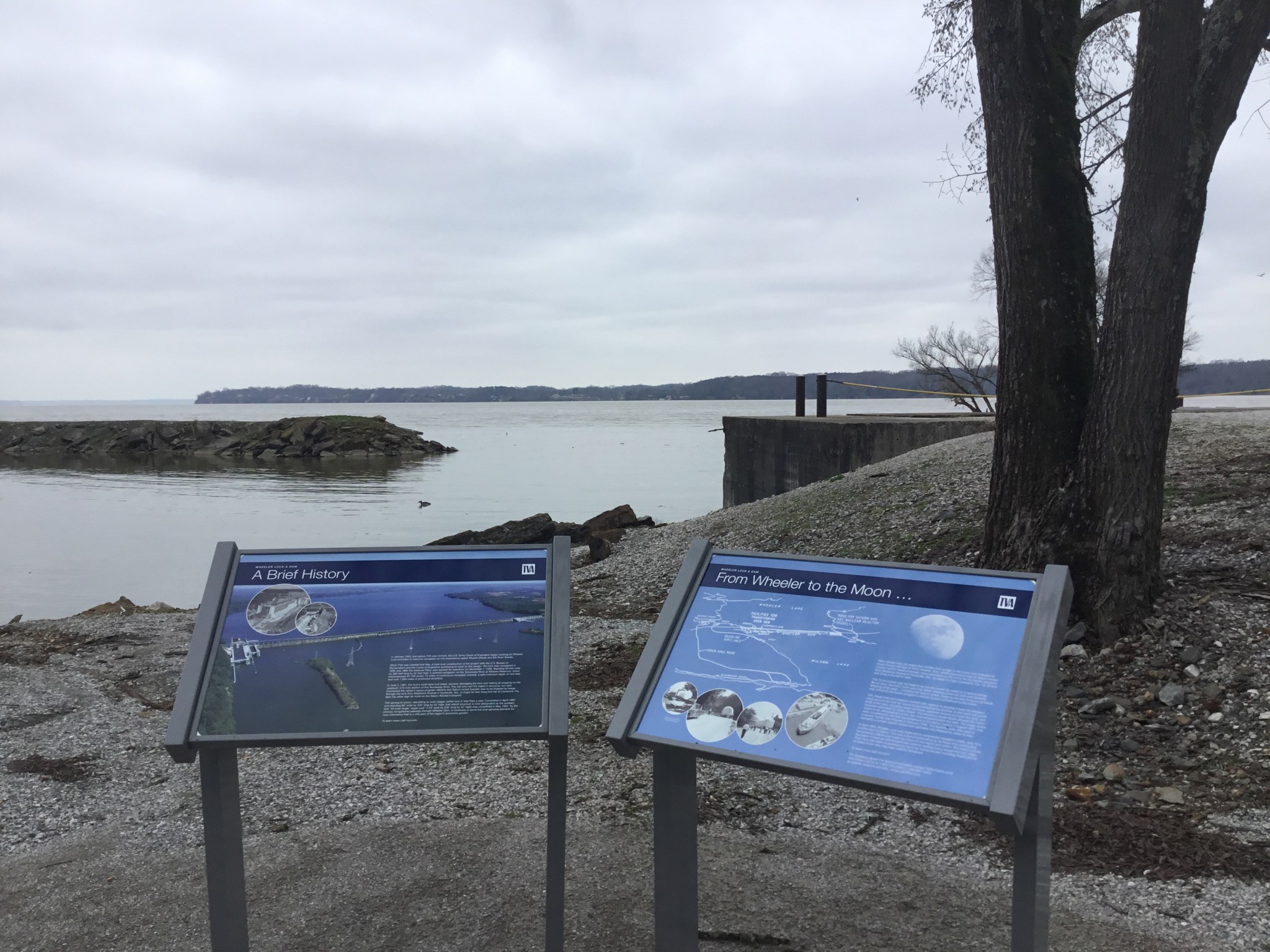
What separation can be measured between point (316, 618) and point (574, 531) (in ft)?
42.6

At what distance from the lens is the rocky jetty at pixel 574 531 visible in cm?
1255

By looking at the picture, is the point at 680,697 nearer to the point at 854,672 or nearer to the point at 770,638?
the point at 770,638

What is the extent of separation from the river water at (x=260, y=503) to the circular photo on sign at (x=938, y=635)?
4030 mm

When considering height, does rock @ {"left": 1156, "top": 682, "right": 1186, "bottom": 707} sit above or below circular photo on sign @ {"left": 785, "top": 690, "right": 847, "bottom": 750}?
below

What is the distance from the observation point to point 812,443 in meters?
18.3

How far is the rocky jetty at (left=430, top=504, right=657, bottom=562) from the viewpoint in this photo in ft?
41.2

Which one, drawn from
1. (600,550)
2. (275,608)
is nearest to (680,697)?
(275,608)

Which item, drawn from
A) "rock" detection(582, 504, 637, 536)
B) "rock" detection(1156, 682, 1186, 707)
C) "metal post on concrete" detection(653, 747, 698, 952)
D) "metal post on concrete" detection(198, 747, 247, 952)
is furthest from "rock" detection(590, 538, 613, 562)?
"metal post on concrete" detection(653, 747, 698, 952)

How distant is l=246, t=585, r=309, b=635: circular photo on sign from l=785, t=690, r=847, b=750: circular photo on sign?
161 cm

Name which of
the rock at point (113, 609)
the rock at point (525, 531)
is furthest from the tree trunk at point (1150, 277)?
the rock at point (113, 609)

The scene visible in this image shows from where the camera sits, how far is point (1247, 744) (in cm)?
476

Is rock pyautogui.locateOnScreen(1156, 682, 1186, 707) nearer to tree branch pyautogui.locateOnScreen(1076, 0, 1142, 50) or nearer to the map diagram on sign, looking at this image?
the map diagram on sign

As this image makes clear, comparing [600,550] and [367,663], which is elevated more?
[367,663]

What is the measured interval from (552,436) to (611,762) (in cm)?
7063
